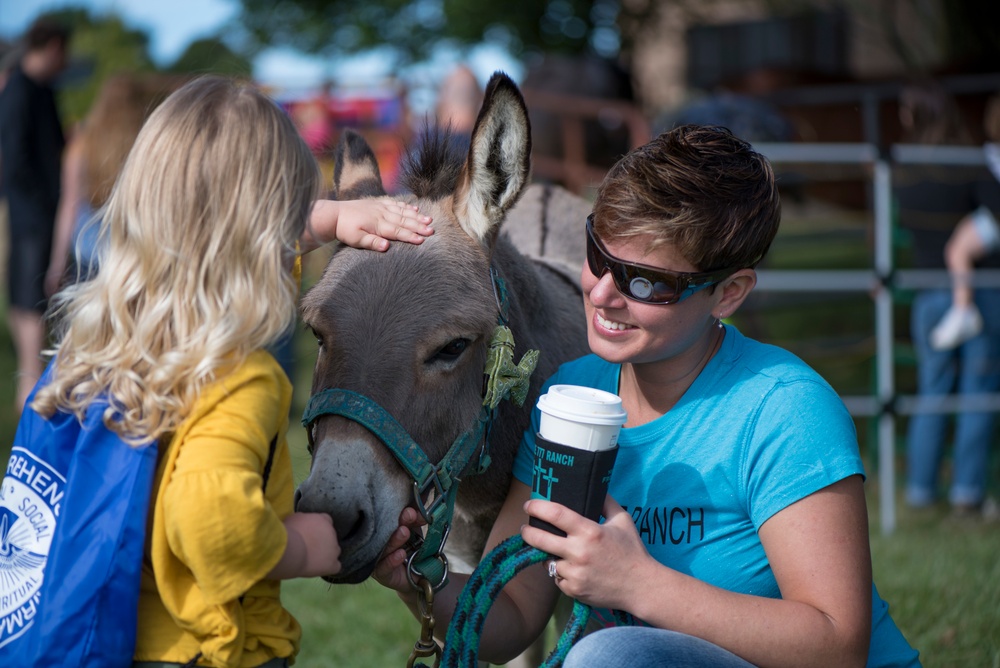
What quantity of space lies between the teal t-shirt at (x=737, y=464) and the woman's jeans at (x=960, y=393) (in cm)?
431

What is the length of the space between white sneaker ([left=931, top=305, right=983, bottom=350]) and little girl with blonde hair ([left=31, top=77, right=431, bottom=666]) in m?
5.10

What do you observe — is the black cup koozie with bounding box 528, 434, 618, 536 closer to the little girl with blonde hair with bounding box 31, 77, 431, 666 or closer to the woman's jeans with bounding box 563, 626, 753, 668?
the woman's jeans with bounding box 563, 626, 753, 668

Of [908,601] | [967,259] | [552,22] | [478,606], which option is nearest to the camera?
→ [478,606]

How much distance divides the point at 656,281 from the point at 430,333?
538 millimetres

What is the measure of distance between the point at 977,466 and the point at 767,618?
16.0ft

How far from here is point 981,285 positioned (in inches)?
226

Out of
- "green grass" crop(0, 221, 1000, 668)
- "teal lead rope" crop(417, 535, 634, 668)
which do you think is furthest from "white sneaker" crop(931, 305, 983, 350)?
"teal lead rope" crop(417, 535, 634, 668)

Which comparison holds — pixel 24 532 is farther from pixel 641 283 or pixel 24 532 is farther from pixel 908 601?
pixel 908 601

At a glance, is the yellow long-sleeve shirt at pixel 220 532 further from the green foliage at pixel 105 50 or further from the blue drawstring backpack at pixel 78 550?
the green foliage at pixel 105 50

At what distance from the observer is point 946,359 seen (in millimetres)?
6031

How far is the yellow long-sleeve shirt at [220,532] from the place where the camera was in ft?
4.86

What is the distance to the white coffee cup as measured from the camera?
1.68 metres

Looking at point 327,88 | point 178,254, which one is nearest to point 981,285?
point 178,254

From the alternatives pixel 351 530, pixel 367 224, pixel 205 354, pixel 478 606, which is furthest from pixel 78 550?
pixel 367 224
